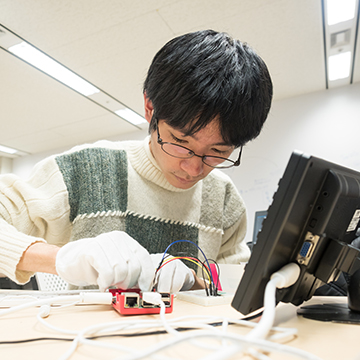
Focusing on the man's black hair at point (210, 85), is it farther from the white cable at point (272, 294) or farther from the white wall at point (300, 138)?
the white wall at point (300, 138)

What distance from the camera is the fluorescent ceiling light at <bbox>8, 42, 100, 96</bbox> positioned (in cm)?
223

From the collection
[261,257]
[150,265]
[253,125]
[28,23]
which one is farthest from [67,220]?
[28,23]

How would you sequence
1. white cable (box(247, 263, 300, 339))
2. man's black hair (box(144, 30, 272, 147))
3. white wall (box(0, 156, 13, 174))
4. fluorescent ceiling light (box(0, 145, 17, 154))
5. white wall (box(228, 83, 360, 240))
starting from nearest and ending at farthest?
white cable (box(247, 263, 300, 339)), man's black hair (box(144, 30, 272, 147)), white wall (box(228, 83, 360, 240)), fluorescent ceiling light (box(0, 145, 17, 154)), white wall (box(0, 156, 13, 174))

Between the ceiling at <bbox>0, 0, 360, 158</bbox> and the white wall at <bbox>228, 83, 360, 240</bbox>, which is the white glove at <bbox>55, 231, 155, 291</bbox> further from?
the white wall at <bbox>228, 83, 360, 240</bbox>

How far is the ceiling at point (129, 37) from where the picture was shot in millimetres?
1781

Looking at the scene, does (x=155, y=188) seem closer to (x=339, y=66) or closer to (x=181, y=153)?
(x=181, y=153)

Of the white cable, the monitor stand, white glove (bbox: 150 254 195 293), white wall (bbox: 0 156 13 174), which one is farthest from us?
white wall (bbox: 0 156 13 174)

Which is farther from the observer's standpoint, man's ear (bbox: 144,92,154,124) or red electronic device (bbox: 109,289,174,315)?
man's ear (bbox: 144,92,154,124)

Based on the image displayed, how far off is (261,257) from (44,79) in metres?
2.80

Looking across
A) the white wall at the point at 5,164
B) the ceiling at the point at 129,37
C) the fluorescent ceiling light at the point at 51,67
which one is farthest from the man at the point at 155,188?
the white wall at the point at 5,164

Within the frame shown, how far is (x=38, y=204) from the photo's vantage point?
806 millimetres

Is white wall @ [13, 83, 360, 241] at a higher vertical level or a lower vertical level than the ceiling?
lower

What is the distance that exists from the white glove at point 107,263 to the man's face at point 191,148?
1.02 feet

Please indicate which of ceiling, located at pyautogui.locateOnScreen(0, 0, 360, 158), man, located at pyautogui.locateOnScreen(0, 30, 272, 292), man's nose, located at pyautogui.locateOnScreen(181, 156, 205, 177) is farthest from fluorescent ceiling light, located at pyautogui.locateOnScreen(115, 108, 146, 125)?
man's nose, located at pyautogui.locateOnScreen(181, 156, 205, 177)
